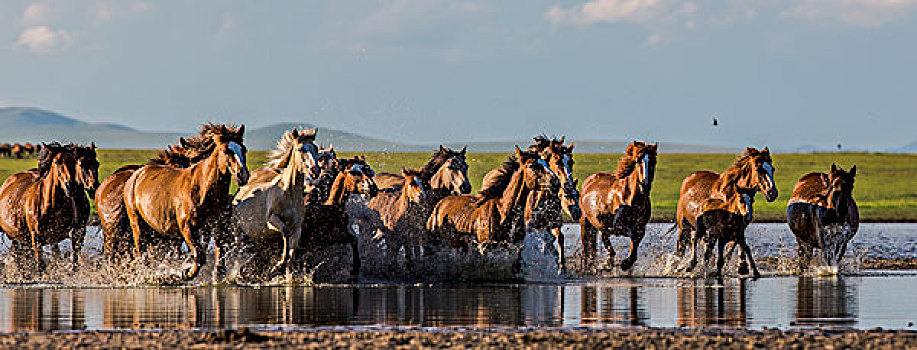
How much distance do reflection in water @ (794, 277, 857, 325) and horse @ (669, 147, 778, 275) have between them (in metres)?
1.57

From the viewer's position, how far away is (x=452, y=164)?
23359 mm

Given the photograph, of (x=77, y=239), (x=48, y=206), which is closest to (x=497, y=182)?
(x=77, y=239)

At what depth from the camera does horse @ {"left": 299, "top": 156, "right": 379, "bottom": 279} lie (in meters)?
19.8

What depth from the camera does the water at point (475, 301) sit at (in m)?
13.6

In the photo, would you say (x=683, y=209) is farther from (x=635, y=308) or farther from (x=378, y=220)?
(x=635, y=308)

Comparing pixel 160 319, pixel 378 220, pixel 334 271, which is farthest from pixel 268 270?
pixel 160 319

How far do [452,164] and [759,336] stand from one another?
1171 cm

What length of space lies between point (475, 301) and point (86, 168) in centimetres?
728

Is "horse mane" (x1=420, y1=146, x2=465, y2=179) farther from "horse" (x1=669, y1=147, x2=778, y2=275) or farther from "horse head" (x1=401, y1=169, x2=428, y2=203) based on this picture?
"horse" (x1=669, y1=147, x2=778, y2=275)

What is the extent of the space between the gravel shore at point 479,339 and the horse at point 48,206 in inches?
355

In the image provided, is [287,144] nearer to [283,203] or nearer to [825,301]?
[283,203]

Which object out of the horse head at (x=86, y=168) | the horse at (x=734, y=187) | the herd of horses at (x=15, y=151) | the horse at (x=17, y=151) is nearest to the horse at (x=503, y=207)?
the horse at (x=734, y=187)

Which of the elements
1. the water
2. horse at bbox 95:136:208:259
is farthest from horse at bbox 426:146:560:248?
horse at bbox 95:136:208:259

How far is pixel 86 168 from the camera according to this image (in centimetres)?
2097
